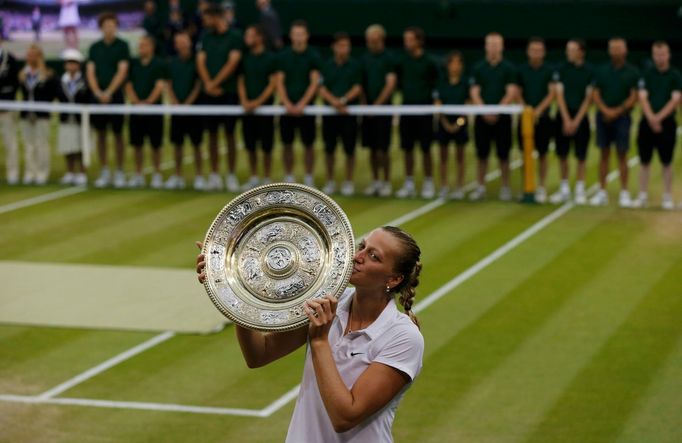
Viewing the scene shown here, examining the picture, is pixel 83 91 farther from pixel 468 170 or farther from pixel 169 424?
pixel 169 424

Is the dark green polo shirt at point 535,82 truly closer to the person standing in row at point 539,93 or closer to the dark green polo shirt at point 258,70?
the person standing in row at point 539,93

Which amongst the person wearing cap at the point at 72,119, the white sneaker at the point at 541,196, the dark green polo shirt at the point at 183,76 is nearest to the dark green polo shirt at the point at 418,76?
the white sneaker at the point at 541,196

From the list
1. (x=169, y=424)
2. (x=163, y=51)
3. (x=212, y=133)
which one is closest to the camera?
(x=169, y=424)

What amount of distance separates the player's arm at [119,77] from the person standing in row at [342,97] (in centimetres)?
276

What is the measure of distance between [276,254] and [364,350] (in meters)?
0.48

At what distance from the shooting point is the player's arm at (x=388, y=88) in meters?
18.4

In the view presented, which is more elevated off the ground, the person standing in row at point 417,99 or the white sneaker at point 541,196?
the person standing in row at point 417,99

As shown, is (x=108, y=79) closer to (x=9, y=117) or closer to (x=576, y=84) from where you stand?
(x=9, y=117)

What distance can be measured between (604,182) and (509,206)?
4.10 feet

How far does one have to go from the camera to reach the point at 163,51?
30562mm

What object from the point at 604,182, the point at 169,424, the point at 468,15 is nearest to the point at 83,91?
→ the point at 604,182

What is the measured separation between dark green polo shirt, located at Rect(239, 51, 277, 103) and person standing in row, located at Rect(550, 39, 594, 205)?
3.77m

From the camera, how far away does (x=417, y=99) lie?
1850 cm

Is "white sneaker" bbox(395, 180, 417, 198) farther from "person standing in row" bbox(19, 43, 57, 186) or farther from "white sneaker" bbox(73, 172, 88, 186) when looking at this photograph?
"person standing in row" bbox(19, 43, 57, 186)
